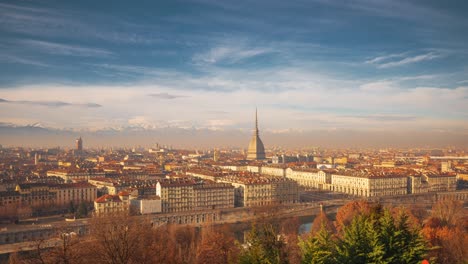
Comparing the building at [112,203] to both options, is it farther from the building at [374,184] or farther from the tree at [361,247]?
the building at [374,184]

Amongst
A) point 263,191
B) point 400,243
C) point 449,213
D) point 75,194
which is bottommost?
point 449,213

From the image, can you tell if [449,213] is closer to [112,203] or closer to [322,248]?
[322,248]

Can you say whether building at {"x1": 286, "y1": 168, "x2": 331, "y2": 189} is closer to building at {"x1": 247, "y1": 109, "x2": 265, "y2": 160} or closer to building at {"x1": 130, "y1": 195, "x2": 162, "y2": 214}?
building at {"x1": 130, "y1": 195, "x2": 162, "y2": 214}

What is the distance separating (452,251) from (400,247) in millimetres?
8479

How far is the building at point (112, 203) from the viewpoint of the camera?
32.1 meters

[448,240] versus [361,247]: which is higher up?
[361,247]

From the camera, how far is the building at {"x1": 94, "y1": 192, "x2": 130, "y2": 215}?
32.1 meters

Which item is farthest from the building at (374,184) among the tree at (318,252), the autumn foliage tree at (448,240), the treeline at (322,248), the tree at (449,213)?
the tree at (318,252)

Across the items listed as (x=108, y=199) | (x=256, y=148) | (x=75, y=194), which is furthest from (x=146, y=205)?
(x=256, y=148)

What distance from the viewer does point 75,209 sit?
35094 millimetres

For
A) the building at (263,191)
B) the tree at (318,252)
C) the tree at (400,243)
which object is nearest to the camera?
the tree at (318,252)

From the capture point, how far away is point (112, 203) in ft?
107

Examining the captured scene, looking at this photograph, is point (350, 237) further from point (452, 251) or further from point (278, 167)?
point (278, 167)

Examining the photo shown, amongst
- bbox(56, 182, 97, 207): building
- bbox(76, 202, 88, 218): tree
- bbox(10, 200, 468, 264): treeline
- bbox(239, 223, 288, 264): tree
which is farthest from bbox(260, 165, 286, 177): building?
bbox(239, 223, 288, 264): tree
